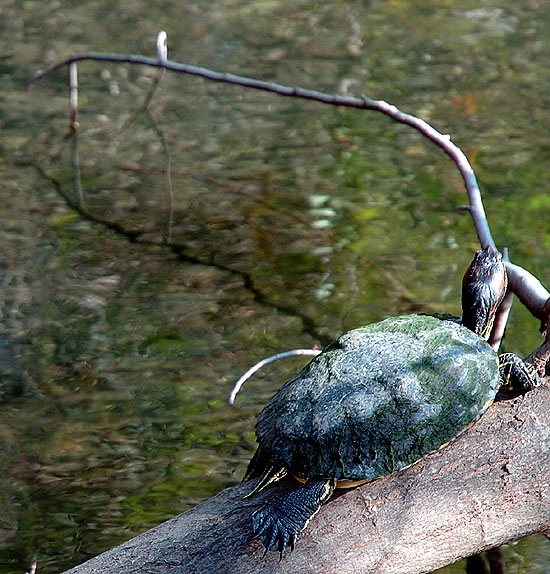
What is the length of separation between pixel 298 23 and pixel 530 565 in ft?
17.4

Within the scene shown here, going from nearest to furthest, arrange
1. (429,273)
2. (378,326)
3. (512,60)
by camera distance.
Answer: (378,326) → (429,273) → (512,60)

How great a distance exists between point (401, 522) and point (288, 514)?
23 cm

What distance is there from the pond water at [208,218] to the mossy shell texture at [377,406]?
2.94 feet

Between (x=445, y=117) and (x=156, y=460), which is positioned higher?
(x=445, y=117)

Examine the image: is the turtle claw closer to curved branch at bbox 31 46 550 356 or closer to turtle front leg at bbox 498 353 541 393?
turtle front leg at bbox 498 353 541 393

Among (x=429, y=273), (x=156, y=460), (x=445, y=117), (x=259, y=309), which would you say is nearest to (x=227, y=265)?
(x=259, y=309)

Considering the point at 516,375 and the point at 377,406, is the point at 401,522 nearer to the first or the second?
the point at 377,406

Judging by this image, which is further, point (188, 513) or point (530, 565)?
point (530, 565)

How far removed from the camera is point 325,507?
1697 millimetres

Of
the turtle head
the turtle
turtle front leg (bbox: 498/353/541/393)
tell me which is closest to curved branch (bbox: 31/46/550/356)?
the turtle head

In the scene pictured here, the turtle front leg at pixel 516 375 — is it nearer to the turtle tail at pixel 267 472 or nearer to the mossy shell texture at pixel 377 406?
the mossy shell texture at pixel 377 406

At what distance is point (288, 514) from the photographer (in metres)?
1.62

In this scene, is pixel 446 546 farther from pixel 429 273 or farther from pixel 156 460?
pixel 429 273

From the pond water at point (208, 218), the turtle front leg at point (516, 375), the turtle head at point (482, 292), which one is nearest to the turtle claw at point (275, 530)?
the turtle front leg at point (516, 375)
